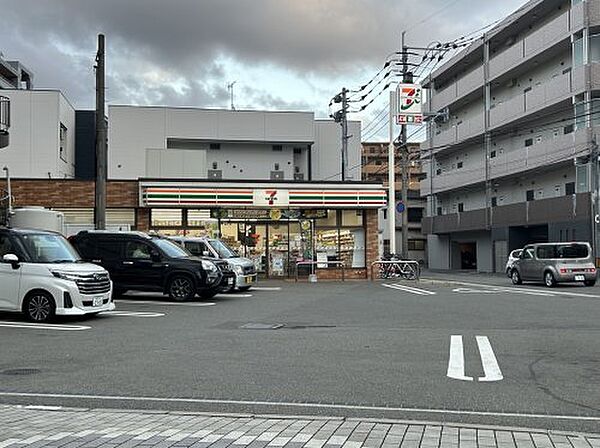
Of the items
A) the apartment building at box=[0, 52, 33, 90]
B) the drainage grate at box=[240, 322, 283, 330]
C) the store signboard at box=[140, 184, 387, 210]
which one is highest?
the apartment building at box=[0, 52, 33, 90]

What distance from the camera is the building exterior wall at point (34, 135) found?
1677 inches

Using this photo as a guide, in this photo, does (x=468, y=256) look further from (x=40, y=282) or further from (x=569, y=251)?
(x=40, y=282)

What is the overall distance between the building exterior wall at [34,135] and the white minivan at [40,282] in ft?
98.7

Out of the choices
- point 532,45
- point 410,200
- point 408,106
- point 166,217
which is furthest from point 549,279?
point 410,200

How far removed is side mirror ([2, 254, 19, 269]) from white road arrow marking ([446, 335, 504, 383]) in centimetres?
852

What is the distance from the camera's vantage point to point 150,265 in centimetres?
1903

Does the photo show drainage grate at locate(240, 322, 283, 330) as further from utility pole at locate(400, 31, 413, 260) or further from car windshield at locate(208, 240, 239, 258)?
utility pole at locate(400, 31, 413, 260)

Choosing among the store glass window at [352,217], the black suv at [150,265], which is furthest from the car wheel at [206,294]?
the store glass window at [352,217]

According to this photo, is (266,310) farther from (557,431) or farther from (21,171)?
(21,171)

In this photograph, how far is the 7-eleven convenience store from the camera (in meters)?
29.8

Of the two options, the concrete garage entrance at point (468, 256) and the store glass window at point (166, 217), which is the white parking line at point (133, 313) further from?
the concrete garage entrance at point (468, 256)

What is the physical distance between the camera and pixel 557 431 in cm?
580

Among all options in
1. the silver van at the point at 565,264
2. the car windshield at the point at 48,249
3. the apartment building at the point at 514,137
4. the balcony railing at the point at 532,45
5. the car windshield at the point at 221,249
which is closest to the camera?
the car windshield at the point at 48,249

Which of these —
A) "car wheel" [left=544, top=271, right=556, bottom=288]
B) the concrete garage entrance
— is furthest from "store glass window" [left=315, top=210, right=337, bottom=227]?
the concrete garage entrance
